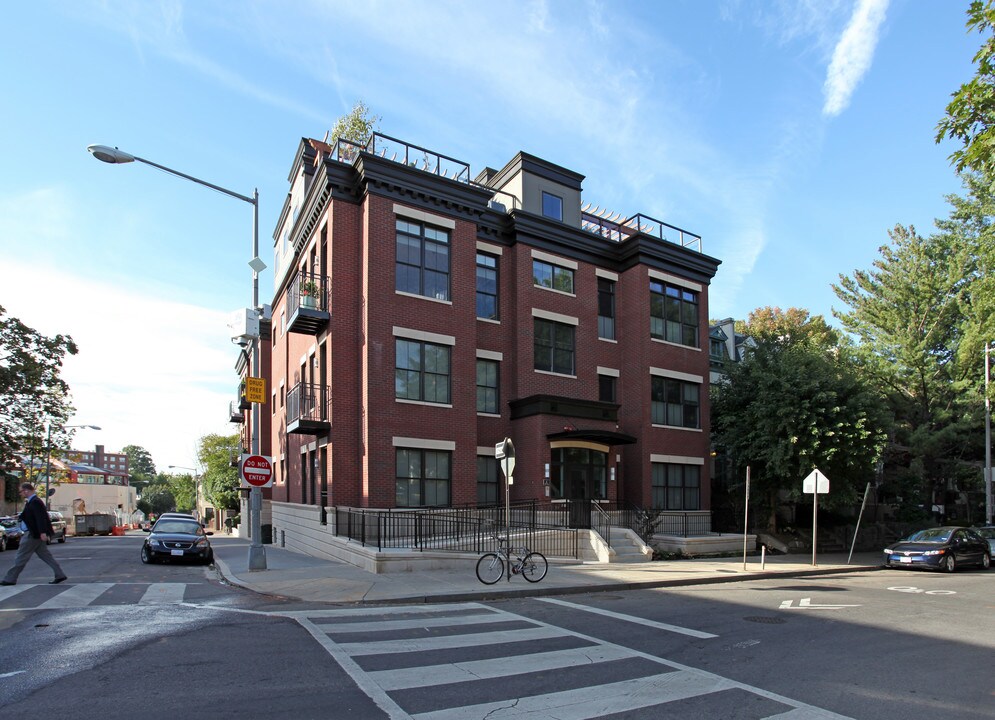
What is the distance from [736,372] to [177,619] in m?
22.5

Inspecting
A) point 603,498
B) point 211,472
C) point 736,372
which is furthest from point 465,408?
point 211,472

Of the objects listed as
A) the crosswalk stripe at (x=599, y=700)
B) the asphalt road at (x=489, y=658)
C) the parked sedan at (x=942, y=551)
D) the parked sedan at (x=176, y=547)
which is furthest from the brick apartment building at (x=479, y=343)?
the crosswalk stripe at (x=599, y=700)

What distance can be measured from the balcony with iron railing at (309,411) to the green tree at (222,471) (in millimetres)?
30634

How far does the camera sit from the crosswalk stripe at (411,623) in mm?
9344

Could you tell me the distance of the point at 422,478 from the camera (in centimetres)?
2064

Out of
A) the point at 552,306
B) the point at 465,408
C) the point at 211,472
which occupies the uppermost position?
the point at 552,306

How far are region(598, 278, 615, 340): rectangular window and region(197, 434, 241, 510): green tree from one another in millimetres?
34292

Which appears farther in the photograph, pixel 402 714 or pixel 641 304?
pixel 641 304

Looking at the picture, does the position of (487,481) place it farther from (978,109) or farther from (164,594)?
(978,109)

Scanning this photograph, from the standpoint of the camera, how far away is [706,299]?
28781 mm

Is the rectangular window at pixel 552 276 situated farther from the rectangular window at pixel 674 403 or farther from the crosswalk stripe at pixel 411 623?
the crosswalk stripe at pixel 411 623

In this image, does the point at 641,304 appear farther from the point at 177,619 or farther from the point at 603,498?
the point at 177,619

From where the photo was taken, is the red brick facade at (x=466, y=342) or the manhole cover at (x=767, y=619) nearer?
the manhole cover at (x=767, y=619)

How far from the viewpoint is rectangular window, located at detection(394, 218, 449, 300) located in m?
21.3
